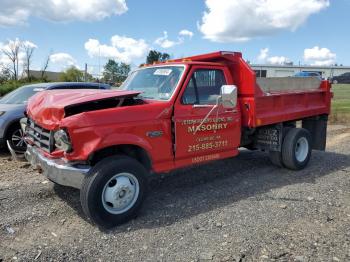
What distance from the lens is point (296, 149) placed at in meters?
7.31

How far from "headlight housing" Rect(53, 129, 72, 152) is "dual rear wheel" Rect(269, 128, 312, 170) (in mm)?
4256

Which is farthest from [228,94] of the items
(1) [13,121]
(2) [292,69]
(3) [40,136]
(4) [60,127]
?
(2) [292,69]

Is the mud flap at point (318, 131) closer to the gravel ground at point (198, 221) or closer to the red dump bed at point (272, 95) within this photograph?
the red dump bed at point (272, 95)

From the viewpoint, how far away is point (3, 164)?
297 inches

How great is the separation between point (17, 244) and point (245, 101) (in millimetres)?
3958

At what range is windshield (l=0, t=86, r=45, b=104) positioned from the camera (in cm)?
892

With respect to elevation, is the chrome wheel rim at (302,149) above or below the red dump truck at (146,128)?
below

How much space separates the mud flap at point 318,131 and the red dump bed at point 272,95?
219mm

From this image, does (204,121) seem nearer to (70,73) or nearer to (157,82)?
(157,82)

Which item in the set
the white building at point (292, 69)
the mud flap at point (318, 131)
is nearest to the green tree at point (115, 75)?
the mud flap at point (318, 131)

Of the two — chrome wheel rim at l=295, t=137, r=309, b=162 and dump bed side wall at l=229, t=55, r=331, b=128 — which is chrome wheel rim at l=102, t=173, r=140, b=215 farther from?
chrome wheel rim at l=295, t=137, r=309, b=162

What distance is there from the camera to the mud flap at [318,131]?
8227mm

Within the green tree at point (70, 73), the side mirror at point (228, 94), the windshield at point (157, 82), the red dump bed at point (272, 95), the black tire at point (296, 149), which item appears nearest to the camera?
the side mirror at point (228, 94)

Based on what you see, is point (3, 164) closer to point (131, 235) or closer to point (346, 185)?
point (131, 235)
